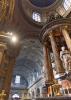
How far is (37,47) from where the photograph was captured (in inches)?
797

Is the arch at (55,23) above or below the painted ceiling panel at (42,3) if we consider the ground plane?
below

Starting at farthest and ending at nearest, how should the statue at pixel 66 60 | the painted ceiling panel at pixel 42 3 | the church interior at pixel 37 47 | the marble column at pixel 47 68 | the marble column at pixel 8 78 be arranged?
the painted ceiling panel at pixel 42 3 < the marble column at pixel 8 78 < the marble column at pixel 47 68 < the statue at pixel 66 60 < the church interior at pixel 37 47

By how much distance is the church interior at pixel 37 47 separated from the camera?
8.24 metres

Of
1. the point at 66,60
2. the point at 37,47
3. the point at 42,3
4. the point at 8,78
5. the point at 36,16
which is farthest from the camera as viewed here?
the point at 42,3

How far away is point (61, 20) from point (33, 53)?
10.5 metres

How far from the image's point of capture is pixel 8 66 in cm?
1450

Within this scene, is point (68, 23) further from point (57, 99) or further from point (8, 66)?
point (57, 99)

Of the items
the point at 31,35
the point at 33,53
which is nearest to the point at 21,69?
the point at 33,53

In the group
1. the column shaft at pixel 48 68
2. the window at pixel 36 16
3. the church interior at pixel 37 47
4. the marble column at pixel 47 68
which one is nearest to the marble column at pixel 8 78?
the church interior at pixel 37 47

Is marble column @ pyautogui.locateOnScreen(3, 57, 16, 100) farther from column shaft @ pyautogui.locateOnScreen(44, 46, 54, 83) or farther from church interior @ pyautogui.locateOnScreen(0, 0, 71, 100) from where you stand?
column shaft @ pyautogui.locateOnScreen(44, 46, 54, 83)

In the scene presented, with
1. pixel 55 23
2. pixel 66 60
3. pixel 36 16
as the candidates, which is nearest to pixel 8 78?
pixel 66 60

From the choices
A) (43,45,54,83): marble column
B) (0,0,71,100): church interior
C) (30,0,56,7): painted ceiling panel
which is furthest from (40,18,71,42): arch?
(30,0,56,7): painted ceiling panel

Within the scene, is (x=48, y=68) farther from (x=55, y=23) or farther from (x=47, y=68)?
(x=55, y=23)

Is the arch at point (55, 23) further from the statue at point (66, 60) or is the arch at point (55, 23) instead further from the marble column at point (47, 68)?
the statue at point (66, 60)
